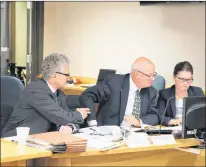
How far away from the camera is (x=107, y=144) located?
6.13ft

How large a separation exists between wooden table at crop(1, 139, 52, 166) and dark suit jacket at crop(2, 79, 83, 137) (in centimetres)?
37

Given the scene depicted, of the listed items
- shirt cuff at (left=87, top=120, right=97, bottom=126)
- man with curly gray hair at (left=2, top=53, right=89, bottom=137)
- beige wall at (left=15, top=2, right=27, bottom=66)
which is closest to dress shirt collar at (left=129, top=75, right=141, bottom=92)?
shirt cuff at (left=87, top=120, right=97, bottom=126)

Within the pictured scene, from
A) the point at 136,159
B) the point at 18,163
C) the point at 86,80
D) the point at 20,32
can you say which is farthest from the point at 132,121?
the point at 86,80

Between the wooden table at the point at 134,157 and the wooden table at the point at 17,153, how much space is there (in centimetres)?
9

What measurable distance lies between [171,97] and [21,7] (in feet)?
4.94

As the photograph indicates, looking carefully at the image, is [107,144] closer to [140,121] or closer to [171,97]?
[140,121]

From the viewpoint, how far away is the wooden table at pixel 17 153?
162 centimetres

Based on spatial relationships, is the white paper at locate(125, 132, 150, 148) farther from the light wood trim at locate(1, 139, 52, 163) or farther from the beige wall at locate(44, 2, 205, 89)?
the beige wall at locate(44, 2, 205, 89)

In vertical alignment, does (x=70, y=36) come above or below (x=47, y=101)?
above

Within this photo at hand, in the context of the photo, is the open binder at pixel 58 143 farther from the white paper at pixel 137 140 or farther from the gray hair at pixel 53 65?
the gray hair at pixel 53 65

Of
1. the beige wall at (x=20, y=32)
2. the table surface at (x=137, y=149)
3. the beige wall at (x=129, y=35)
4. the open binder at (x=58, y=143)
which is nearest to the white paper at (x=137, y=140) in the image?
the table surface at (x=137, y=149)

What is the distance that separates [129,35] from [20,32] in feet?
3.66

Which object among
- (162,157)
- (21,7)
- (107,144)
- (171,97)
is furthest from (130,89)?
(21,7)

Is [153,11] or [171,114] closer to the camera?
[171,114]
